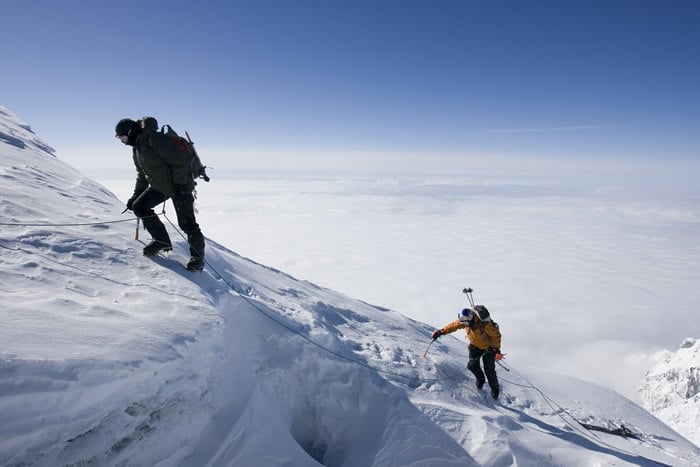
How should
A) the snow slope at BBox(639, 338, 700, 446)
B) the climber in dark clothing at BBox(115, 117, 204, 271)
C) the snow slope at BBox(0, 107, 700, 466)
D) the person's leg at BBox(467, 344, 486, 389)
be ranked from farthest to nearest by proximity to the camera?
1. the snow slope at BBox(639, 338, 700, 446)
2. the person's leg at BBox(467, 344, 486, 389)
3. the climber in dark clothing at BBox(115, 117, 204, 271)
4. the snow slope at BBox(0, 107, 700, 466)

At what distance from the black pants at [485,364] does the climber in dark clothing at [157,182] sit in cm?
618

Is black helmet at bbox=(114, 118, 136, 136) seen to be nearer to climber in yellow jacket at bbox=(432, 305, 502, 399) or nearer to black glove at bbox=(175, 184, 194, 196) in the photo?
black glove at bbox=(175, 184, 194, 196)

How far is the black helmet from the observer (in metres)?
5.48

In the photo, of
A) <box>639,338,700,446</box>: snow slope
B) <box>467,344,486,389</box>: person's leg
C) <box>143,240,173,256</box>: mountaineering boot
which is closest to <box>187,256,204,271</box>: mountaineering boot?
<box>143,240,173,256</box>: mountaineering boot

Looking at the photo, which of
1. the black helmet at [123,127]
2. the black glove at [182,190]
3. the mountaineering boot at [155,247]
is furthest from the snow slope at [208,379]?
the black helmet at [123,127]

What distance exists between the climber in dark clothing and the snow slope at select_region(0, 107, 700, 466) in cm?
54

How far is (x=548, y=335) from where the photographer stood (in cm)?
11438

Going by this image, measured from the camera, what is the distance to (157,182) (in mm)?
5844

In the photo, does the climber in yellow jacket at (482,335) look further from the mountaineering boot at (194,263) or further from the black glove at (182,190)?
the black glove at (182,190)

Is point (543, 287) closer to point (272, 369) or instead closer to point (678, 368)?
point (678, 368)

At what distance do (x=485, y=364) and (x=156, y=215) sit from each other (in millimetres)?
7508

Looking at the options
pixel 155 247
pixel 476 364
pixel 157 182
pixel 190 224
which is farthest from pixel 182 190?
pixel 476 364

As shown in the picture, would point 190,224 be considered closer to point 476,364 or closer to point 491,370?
point 476,364

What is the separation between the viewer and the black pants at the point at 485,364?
7402mm
